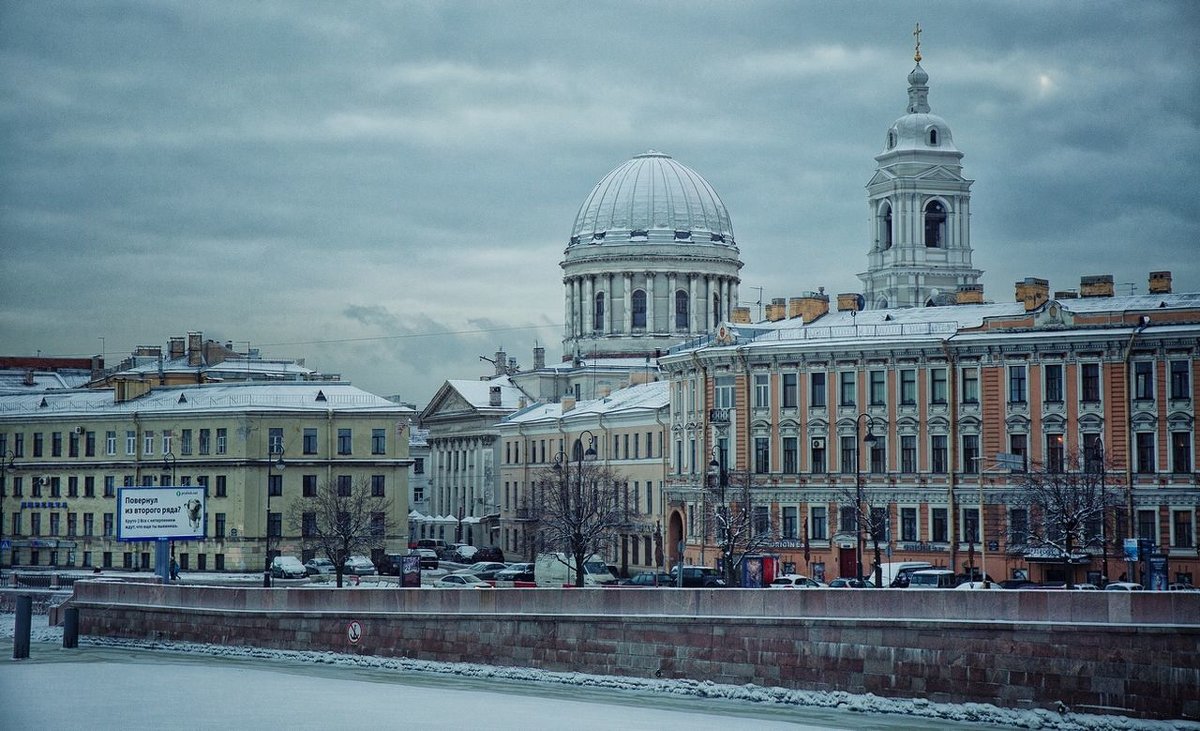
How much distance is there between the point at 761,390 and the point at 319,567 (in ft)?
63.3

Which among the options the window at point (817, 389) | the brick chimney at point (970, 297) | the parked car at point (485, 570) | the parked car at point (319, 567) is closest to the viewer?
the window at point (817, 389)

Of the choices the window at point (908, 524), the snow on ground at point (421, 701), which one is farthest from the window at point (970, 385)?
the snow on ground at point (421, 701)

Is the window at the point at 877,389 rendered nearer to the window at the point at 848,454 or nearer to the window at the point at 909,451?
the window at the point at 909,451

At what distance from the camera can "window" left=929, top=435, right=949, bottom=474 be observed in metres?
69.6

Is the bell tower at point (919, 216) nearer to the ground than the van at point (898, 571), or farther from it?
farther from it

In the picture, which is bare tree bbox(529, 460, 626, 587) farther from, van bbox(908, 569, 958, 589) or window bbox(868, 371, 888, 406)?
van bbox(908, 569, 958, 589)

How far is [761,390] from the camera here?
74.7m

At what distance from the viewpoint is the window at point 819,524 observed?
2869 inches

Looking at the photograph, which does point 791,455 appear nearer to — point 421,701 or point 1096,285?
point 1096,285

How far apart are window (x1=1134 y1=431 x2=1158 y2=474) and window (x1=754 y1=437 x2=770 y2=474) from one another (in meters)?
14.9

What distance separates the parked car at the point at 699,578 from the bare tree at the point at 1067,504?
1066cm

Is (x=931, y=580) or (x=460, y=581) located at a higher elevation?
(x=931, y=580)

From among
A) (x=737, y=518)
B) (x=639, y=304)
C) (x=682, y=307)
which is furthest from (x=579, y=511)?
(x=682, y=307)

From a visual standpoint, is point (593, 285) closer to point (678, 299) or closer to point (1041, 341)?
point (678, 299)
